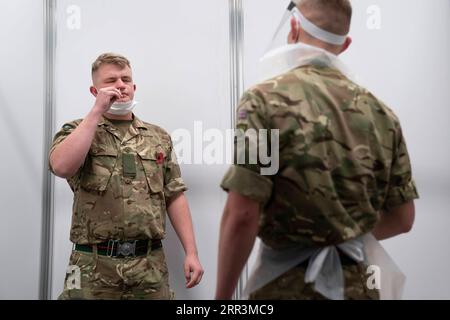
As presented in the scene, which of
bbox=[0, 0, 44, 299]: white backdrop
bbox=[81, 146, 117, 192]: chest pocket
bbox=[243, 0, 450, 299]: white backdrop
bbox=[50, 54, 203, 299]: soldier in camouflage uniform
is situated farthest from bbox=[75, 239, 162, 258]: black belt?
bbox=[243, 0, 450, 299]: white backdrop

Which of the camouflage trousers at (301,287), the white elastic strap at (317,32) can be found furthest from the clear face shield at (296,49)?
the camouflage trousers at (301,287)

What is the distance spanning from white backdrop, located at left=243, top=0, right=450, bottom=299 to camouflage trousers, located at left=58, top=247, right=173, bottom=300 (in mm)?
932

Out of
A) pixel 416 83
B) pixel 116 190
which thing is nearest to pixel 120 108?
pixel 116 190

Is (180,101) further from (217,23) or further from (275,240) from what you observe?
(275,240)

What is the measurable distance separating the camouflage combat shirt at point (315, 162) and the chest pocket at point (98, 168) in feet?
2.32

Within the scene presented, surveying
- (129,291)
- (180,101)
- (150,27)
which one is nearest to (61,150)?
(129,291)

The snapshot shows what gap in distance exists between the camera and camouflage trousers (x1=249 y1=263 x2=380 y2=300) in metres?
0.84

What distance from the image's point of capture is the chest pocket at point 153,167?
1456 mm

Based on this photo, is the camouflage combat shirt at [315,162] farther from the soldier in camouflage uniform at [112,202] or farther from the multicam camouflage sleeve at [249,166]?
the soldier in camouflage uniform at [112,202]

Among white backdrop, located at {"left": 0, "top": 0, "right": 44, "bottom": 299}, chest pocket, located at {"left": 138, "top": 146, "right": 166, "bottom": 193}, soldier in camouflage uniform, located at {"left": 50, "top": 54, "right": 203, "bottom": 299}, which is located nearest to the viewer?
soldier in camouflage uniform, located at {"left": 50, "top": 54, "right": 203, "bottom": 299}

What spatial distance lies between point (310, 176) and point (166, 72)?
3.83 ft

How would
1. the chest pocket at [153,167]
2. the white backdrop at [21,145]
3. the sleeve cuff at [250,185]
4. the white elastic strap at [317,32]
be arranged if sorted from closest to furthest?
the sleeve cuff at [250,185]
the white elastic strap at [317,32]
the chest pocket at [153,167]
the white backdrop at [21,145]

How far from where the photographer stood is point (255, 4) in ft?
5.90

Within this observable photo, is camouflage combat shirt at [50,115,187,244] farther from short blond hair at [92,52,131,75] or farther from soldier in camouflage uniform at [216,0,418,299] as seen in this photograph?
soldier in camouflage uniform at [216,0,418,299]
